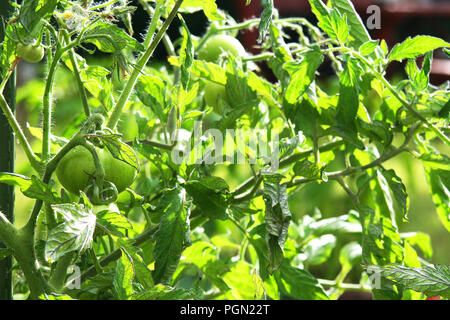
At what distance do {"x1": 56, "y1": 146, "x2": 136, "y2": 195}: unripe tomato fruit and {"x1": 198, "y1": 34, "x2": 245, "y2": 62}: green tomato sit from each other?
0.27m

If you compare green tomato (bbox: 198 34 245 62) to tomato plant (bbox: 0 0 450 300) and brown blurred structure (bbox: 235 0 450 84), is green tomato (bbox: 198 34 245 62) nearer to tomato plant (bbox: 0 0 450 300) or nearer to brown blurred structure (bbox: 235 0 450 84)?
tomato plant (bbox: 0 0 450 300)

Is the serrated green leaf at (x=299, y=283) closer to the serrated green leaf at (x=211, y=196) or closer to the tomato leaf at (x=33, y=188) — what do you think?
the serrated green leaf at (x=211, y=196)

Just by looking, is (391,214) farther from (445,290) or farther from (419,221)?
(419,221)

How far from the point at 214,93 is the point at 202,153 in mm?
163

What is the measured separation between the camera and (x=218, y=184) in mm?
549

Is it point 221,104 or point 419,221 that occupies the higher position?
point 419,221

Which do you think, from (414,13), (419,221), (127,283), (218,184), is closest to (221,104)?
(218,184)

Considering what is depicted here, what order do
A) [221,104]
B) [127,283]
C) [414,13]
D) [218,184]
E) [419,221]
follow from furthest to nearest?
[414,13] < [419,221] < [221,104] < [218,184] < [127,283]

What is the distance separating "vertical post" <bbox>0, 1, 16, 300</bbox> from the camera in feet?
1.98

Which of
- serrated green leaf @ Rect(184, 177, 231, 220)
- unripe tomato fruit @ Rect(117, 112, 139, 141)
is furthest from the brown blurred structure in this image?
serrated green leaf @ Rect(184, 177, 231, 220)

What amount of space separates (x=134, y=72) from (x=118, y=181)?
9 centimetres

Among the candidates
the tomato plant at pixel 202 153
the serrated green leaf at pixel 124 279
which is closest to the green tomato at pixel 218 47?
the tomato plant at pixel 202 153

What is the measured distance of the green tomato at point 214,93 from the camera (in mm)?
693

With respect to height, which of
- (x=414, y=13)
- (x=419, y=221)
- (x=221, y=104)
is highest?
(x=414, y=13)
